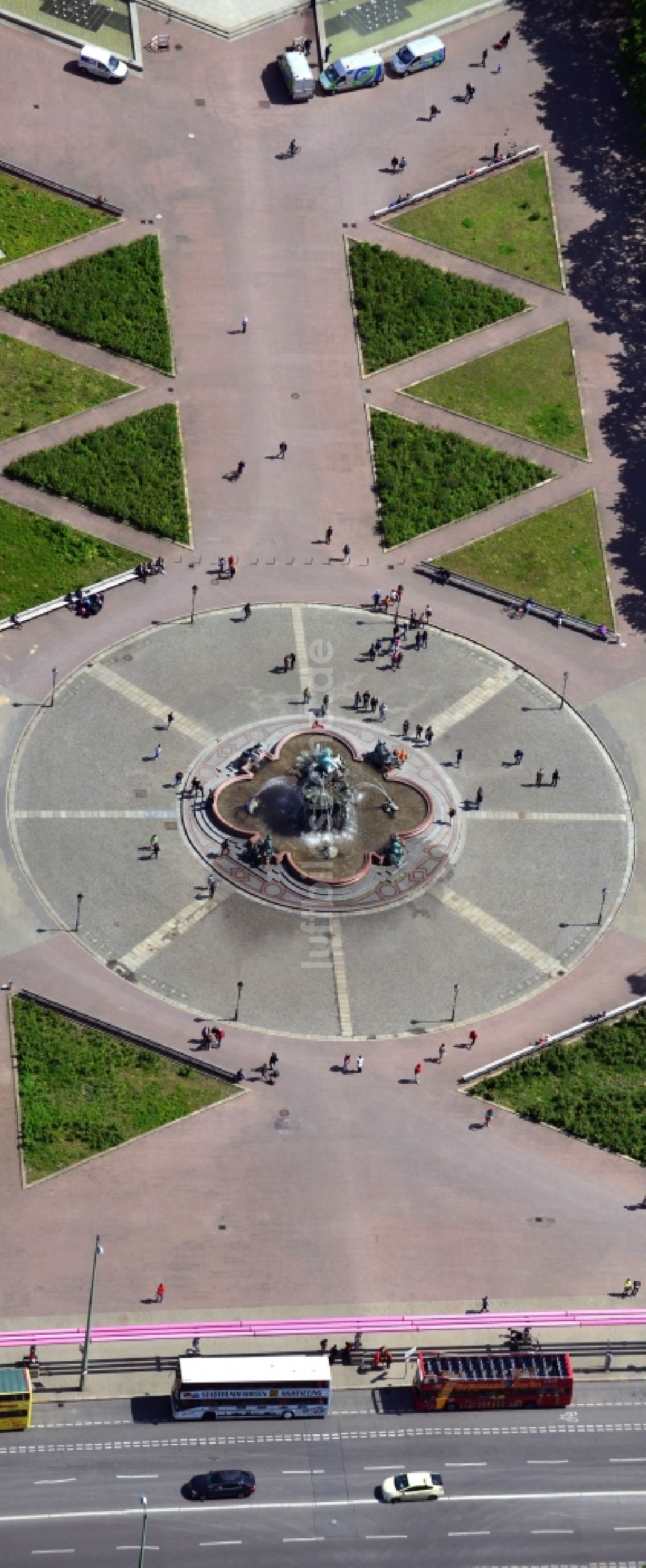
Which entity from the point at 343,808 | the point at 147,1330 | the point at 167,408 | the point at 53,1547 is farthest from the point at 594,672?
the point at 53,1547

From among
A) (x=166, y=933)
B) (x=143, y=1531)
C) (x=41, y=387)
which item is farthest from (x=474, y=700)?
(x=143, y=1531)

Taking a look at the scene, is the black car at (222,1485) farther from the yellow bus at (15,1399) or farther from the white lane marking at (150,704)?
the white lane marking at (150,704)

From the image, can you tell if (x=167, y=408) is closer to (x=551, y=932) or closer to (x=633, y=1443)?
(x=551, y=932)

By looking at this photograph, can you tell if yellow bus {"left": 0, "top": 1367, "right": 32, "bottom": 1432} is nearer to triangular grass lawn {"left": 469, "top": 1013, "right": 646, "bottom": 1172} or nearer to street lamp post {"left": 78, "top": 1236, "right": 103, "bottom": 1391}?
street lamp post {"left": 78, "top": 1236, "right": 103, "bottom": 1391}

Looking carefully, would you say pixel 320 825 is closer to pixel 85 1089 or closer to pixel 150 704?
pixel 150 704

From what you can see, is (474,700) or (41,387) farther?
(41,387)

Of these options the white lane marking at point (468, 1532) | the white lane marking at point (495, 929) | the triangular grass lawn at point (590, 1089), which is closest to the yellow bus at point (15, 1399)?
the white lane marking at point (468, 1532)

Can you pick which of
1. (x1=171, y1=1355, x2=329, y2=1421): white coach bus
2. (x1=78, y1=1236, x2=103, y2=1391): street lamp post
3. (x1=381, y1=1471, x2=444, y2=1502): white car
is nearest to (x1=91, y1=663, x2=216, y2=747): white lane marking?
(x1=78, y1=1236, x2=103, y2=1391): street lamp post
